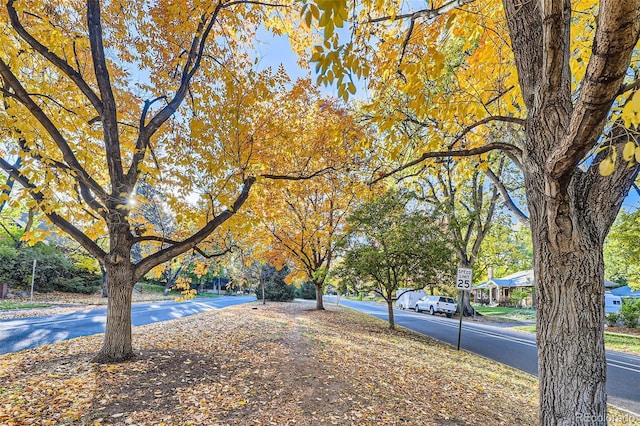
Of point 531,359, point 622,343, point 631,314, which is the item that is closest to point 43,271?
point 531,359

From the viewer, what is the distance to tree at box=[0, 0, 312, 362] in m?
5.28

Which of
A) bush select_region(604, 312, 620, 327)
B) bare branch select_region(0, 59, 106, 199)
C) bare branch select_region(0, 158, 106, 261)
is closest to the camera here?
bare branch select_region(0, 59, 106, 199)

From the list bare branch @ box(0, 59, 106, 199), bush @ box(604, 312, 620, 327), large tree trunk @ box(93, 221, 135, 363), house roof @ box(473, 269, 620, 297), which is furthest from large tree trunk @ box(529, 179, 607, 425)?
house roof @ box(473, 269, 620, 297)

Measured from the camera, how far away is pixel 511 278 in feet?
116

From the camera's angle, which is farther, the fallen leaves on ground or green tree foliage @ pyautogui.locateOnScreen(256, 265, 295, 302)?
green tree foliage @ pyautogui.locateOnScreen(256, 265, 295, 302)

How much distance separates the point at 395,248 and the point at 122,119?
865 cm

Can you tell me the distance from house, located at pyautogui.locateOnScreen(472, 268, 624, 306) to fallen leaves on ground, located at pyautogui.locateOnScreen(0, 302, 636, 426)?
27254 millimetres

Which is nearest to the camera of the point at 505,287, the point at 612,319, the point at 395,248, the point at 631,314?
the point at 395,248

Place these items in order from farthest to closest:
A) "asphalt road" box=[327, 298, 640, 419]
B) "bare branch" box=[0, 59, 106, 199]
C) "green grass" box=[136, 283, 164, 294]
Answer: "green grass" box=[136, 283, 164, 294]
"asphalt road" box=[327, 298, 640, 419]
"bare branch" box=[0, 59, 106, 199]

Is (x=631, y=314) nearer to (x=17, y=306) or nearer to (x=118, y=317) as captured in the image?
(x=118, y=317)

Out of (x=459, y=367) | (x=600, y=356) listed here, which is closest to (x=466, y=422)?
(x=600, y=356)

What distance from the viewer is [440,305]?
24.0 m

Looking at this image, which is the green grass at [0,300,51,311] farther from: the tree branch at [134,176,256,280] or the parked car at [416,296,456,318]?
the parked car at [416,296,456,318]

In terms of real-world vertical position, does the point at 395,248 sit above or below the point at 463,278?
above
